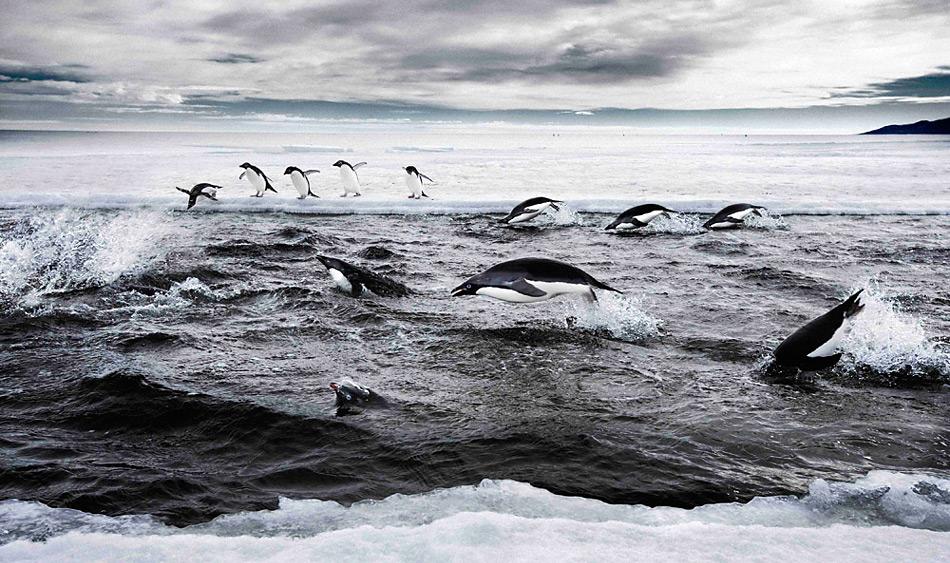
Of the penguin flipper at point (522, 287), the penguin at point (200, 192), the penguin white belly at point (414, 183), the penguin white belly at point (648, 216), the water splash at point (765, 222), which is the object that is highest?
the penguin white belly at point (414, 183)

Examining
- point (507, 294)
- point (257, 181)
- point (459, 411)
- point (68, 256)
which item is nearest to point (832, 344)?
point (507, 294)

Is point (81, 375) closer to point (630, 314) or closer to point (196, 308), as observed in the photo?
point (196, 308)

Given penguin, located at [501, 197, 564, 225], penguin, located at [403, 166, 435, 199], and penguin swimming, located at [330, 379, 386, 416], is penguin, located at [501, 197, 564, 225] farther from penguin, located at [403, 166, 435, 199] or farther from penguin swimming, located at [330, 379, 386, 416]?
penguin swimming, located at [330, 379, 386, 416]

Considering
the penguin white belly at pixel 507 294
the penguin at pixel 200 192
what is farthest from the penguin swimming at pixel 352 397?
the penguin at pixel 200 192

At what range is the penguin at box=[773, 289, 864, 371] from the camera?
483 cm

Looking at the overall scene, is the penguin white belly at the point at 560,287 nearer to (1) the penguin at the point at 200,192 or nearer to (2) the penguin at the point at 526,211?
(2) the penguin at the point at 526,211

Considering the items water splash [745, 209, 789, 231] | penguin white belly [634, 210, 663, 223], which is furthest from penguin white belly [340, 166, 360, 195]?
water splash [745, 209, 789, 231]

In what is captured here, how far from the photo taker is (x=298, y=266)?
28.6ft

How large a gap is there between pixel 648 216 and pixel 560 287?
6310mm

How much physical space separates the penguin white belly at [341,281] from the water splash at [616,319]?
2.28 metres

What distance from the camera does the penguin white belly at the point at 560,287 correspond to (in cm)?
576

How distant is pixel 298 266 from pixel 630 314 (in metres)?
4.42

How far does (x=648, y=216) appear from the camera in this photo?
11633 mm

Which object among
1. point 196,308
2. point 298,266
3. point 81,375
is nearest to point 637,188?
point 298,266
